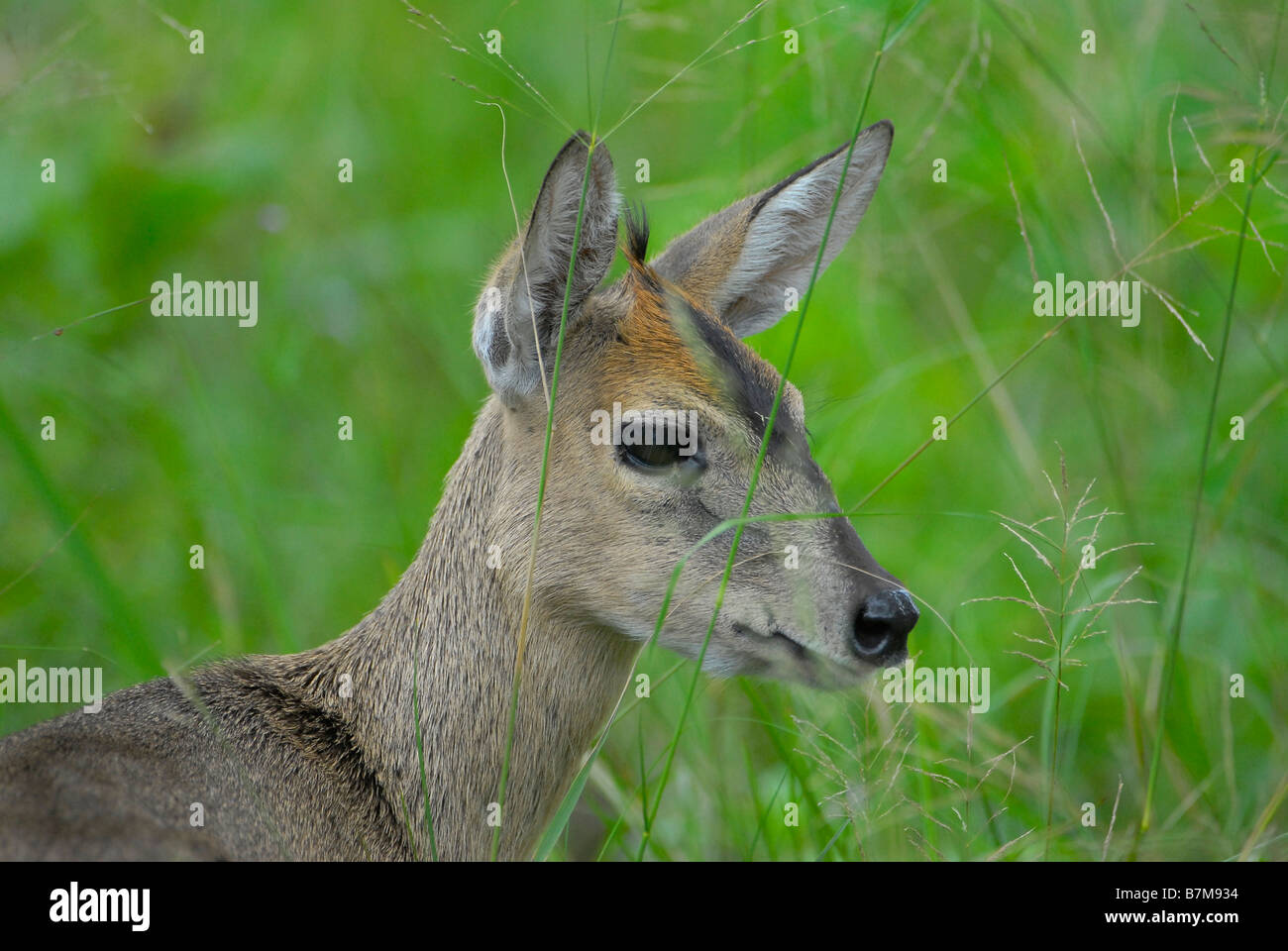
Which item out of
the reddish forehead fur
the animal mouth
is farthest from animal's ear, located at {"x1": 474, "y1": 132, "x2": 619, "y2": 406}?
the animal mouth

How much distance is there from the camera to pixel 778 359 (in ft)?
24.0

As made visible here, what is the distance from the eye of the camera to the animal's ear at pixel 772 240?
4.76 metres

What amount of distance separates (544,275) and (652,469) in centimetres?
68

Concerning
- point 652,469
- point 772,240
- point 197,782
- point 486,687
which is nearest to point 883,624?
point 652,469

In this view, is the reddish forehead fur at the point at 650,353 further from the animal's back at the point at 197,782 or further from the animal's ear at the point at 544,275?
the animal's back at the point at 197,782

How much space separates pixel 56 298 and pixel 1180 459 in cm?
572

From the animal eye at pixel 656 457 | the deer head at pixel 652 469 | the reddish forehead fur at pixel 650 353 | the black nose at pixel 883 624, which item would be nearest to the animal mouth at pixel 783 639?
the deer head at pixel 652 469

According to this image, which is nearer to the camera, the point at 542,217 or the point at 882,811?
the point at 542,217

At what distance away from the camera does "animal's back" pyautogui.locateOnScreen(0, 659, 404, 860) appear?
3473 millimetres

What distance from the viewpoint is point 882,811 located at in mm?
4887

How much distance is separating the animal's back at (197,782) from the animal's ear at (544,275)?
128cm

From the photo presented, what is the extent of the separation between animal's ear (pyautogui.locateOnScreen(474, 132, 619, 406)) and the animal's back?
4.19 ft
